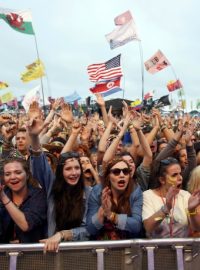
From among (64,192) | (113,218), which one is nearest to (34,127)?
(64,192)

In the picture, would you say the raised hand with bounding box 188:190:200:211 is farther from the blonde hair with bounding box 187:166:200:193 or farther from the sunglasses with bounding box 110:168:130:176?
the blonde hair with bounding box 187:166:200:193

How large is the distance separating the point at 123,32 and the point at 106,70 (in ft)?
6.07

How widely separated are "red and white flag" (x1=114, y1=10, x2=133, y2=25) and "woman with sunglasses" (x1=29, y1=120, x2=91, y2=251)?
35.3ft

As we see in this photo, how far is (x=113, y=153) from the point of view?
4.77 metres

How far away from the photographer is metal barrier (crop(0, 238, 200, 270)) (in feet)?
8.02

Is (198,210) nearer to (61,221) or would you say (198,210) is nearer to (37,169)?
(61,221)

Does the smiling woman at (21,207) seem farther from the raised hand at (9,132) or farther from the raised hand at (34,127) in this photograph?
the raised hand at (9,132)

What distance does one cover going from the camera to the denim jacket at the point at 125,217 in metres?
3.04

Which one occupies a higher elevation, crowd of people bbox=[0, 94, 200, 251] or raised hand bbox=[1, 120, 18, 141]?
raised hand bbox=[1, 120, 18, 141]

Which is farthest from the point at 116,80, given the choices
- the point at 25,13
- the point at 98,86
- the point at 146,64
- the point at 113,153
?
the point at 113,153

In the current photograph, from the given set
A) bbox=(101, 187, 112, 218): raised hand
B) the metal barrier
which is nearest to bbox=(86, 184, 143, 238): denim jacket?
bbox=(101, 187, 112, 218): raised hand

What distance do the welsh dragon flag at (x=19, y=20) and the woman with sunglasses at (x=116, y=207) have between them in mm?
8498

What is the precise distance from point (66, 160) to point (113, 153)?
4.35 feet

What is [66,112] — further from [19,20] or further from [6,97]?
[6,97]
